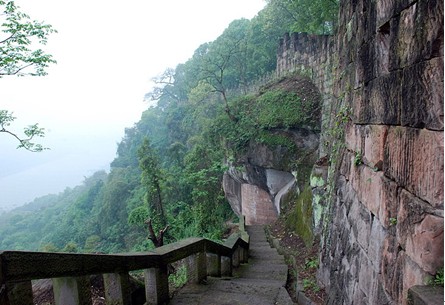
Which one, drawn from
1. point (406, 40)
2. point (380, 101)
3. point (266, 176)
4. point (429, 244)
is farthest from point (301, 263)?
point (266, 176)

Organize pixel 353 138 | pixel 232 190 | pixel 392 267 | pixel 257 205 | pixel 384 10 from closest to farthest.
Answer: pixel 392 267 < pixel 384 10 < pixel 353 138 < pixel 257 205 < pixel 232 190

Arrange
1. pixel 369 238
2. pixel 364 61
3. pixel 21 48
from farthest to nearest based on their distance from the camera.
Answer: pixel 21 48 < pixel 364 61 < pixel 369 238

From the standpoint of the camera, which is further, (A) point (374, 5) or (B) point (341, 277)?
(B) point (341, 277)

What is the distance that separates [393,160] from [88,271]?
2.23 metres

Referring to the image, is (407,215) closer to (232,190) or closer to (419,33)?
(419,33)

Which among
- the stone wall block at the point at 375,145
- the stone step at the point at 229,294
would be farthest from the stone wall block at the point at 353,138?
the stone step at the point at 229,294

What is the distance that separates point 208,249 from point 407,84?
10.9 ft

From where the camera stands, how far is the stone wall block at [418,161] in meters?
1.64

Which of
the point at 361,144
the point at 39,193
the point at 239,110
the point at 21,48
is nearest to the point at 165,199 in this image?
the point at 239,110

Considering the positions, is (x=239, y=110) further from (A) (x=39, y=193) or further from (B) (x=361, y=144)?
(A) (x=39, y=193)

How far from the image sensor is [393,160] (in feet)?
7.35

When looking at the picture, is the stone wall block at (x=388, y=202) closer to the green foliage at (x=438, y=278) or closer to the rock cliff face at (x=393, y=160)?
the rock cliff face at (x=393, y=160)

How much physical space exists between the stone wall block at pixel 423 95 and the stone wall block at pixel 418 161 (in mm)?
61

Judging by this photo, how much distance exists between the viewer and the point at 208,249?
4516mm
